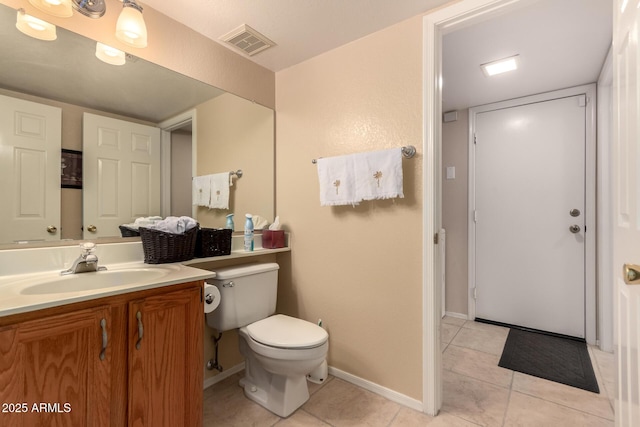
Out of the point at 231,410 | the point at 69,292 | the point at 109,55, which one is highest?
the point at 109,55

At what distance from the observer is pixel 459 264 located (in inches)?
118

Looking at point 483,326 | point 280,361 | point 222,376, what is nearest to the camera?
point 280,361

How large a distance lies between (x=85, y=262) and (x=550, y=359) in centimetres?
296

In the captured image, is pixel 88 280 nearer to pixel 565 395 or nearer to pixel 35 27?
pixel 35 27

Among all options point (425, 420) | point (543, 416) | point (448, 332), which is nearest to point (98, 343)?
point (425, 420)

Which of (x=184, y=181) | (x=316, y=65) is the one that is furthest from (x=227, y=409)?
(x=316, y=65)

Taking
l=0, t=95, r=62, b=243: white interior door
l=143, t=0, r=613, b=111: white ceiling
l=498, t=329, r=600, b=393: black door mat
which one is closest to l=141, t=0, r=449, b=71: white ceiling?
l=143, t=0, r=613, b=111: white ceiling

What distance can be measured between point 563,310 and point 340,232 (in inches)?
84.0

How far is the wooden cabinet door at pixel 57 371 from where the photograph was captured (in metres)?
0.83

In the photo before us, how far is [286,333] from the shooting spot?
1588 mm

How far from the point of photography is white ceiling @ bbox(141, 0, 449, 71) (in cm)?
153

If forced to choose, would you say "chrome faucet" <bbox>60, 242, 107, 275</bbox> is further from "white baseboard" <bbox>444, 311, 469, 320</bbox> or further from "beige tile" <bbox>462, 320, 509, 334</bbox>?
"white baseboard" <bbox>444, 311, 469, 320</bbox>

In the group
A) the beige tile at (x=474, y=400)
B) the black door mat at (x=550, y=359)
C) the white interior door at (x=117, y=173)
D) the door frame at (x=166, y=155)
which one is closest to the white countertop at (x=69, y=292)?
the white interior door at (x=117, y=173)

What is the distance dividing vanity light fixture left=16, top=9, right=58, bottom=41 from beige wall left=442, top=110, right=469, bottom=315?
306 centimetres
